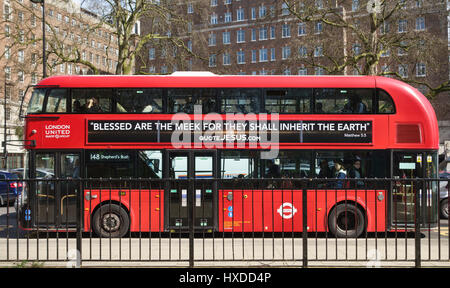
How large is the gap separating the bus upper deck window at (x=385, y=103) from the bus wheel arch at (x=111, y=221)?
6.55 metres

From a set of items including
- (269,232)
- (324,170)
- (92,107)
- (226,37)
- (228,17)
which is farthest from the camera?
(226,37)

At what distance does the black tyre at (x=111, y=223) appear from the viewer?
7816 mm

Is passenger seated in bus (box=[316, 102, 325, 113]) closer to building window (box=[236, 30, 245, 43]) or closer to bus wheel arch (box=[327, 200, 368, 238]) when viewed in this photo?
bus wheel arch (box=[327, 200, 368, 238])

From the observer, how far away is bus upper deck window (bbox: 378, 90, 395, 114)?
11641 mm

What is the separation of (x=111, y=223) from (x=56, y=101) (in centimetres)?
492

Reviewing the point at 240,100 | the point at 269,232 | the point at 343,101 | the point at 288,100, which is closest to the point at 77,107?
the point at 240,100

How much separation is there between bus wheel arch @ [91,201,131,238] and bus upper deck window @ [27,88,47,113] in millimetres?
3047

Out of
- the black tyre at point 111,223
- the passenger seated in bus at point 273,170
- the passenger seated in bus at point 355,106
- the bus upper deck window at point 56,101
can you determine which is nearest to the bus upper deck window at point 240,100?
the passenger seated in bus at point 273,170

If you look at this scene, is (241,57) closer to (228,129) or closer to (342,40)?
(342,40)

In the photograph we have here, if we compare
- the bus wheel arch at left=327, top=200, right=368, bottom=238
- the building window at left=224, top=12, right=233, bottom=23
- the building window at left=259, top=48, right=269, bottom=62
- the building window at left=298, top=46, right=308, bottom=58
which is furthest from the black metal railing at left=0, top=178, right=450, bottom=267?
the building window at left=224, top=12, right=233, bottom=23

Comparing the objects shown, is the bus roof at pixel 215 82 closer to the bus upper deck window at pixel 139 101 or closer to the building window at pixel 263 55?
the bus upper deck window at pixel 139 101

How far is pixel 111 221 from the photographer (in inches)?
335
